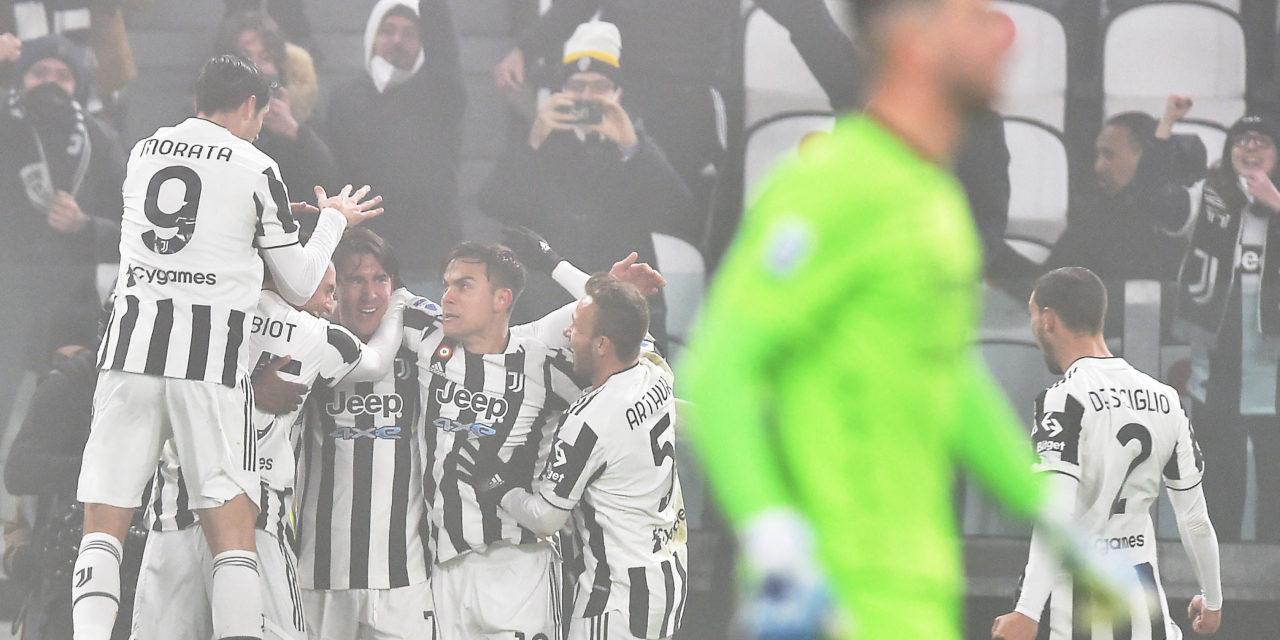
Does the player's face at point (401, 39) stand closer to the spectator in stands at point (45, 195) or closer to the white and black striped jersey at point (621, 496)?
the spectator in stands at point (45, 195)

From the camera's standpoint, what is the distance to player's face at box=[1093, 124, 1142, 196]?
5914mm

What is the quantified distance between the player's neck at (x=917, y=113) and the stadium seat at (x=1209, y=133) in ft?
15.6

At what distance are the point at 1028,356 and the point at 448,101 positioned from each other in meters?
2.79

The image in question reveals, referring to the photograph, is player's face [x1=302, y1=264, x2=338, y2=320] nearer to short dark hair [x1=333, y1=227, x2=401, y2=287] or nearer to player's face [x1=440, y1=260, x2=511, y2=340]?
short dark hair [x1=333, y1=227, x2=401, y2=287]

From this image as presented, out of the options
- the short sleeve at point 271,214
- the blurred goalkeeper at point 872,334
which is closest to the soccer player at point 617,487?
the short sleeve at point 271,214

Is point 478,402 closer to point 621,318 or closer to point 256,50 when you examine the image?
point 621,318

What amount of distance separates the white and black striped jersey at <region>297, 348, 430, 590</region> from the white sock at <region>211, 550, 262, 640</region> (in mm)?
723

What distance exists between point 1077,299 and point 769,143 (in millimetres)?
1849

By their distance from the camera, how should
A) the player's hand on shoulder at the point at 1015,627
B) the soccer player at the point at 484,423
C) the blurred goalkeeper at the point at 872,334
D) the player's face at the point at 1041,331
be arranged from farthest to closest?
the soccer player at the point at 484,423 < the player's face at the point at 1041,331 < the player's hand on shoulder at the point at 1015,627 < the blurred goalkeeper at the point at 872,334

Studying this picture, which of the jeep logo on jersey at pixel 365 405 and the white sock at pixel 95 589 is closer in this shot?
the white sock at pixel 95 589

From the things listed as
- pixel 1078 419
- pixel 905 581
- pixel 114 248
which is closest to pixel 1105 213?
pixel 1078 419

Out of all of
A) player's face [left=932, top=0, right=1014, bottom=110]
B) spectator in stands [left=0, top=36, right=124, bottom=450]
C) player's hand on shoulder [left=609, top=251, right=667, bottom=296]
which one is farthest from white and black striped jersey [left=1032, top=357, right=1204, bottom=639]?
spectator in stands [left=0, top=36, right=124, bottom=450]

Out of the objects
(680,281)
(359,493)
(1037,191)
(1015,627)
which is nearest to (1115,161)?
(1037,191)

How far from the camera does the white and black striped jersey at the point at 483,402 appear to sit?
15.9 feet
